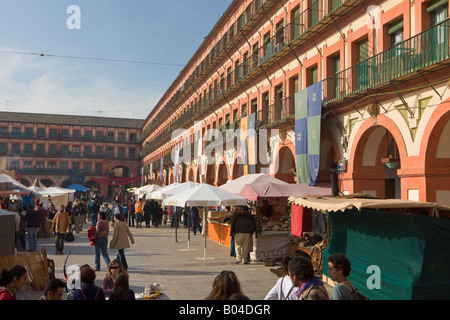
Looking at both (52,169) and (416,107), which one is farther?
(52,169)

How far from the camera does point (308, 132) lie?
60.3ft

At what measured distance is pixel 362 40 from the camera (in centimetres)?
1656

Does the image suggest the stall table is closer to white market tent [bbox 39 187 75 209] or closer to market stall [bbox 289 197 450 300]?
market stall [bbox 289 197 450 300]

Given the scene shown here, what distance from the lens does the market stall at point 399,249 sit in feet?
24.3

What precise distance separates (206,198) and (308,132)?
596 centimetres

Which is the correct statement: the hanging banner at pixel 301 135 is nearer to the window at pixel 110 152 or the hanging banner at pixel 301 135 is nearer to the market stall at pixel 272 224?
the market stall at pixel 272 224

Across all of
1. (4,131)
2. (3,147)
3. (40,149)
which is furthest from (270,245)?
(4,131)

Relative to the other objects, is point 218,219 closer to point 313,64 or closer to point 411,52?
point 313,64

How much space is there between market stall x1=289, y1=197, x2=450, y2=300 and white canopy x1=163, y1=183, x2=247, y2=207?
209 inches

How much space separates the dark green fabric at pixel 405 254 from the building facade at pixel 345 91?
4555 mm

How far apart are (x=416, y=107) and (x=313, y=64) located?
24.0 ft

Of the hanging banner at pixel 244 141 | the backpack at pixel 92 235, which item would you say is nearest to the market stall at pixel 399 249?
A: the backpack at pixel 92 235
